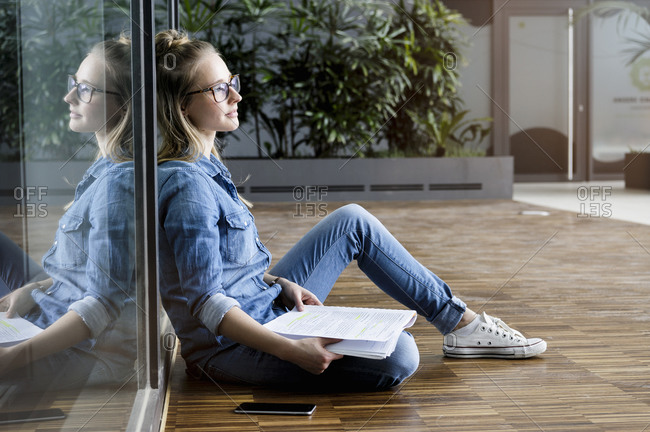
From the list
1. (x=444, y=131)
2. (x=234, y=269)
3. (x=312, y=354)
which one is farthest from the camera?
(x=444, y=131)

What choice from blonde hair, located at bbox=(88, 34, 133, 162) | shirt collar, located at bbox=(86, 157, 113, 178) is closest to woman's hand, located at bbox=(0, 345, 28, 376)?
shirt collar, located at bbox=(86, 157, 113, 178)

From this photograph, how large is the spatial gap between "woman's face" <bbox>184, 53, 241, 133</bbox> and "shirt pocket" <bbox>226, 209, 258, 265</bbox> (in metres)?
0.18

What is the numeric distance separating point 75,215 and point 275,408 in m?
0.73

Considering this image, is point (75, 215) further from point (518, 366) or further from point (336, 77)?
point (336, 77)

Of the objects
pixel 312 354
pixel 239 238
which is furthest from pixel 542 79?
pixel 312 354

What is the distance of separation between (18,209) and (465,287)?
7.60 ft

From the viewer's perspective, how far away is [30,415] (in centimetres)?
55

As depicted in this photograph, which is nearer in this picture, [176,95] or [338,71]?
[176,95]

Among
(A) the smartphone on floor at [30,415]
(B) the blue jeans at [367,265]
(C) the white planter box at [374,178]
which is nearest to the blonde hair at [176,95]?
(B) the blue jeans at [367,265]

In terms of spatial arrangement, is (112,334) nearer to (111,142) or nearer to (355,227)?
(111,142)

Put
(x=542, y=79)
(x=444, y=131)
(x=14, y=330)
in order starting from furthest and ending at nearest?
(x=542, y=79), (x=444, y=131), (x=14, y=330)

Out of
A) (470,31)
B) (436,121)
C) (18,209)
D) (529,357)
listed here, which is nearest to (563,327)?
(529,357)

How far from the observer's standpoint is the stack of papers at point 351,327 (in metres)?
1.33

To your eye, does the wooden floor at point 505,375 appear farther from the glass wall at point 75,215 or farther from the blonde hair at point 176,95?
the blonde hair at point 176,95
